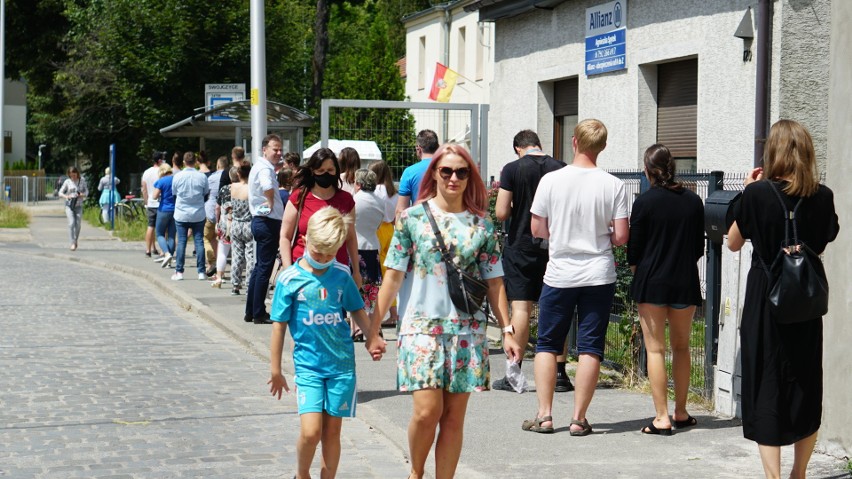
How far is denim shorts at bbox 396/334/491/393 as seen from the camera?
209 inches

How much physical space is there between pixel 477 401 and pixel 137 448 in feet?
7.70

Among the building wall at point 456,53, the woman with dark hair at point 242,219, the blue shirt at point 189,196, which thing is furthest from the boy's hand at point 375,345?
the building wall at point 456,53

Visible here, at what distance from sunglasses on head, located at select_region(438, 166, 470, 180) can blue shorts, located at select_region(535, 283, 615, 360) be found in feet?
6.13

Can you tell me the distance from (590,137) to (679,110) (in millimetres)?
9095

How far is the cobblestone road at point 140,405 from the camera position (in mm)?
6512

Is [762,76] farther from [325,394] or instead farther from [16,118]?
[16,118]

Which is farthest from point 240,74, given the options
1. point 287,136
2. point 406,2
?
point 406,2

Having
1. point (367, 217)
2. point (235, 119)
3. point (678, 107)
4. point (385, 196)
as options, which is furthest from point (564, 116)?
point (367, 217)

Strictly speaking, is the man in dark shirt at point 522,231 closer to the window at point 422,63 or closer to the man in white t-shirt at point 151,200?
the man in white t-shirt at point 151,200

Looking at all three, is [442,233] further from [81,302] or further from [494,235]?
[81,302]

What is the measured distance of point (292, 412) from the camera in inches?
318

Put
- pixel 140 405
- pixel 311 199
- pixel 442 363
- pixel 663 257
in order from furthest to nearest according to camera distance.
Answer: pixel 311 199
pixel 140 405
pixel 663 257
pixel 442 363

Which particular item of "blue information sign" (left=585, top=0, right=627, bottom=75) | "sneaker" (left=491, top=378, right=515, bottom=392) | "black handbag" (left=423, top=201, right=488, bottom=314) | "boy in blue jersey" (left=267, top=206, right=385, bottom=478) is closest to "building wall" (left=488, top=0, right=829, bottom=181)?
"blue information sign" (left=585, top=0, right=627, bottom=75)

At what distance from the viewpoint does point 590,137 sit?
7.00m
